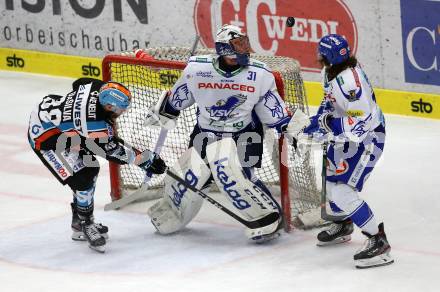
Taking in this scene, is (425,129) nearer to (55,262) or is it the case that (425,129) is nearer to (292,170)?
(292,170)

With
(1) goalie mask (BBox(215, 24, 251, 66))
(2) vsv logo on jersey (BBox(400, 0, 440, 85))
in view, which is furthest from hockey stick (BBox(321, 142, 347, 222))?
(2) vsv logo on jersey (BBox(400, 0, 440, 85))

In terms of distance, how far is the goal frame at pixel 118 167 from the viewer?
7434mm

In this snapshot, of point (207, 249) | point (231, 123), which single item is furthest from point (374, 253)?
point (231, 123)

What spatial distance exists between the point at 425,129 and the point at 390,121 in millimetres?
347

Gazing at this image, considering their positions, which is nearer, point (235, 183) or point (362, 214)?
point (362, 214)

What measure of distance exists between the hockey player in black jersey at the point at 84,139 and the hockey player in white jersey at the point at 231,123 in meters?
0.37

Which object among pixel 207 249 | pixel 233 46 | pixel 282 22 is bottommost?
pixel 207 249

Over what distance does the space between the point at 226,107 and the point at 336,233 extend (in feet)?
3.15

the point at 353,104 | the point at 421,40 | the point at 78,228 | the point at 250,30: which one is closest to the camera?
the point at 353,104

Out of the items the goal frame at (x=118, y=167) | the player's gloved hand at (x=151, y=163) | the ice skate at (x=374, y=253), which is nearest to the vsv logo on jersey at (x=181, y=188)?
the player's gloved hand at (x=151, y=163)

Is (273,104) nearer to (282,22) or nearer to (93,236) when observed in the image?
(93,236)

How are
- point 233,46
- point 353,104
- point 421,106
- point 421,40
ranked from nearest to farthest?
point 353,104 < point 233,46 < point 421,40 < point 421,106

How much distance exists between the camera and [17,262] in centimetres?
712

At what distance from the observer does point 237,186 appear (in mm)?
7270
